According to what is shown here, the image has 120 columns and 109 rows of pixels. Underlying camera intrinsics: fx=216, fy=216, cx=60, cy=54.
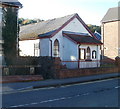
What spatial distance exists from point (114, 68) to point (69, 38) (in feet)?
19.4

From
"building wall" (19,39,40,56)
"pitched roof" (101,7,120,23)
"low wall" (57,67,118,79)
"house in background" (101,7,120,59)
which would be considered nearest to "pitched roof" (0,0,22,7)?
"building wall" (19,39,40,56)

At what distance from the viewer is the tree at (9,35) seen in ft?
60.6

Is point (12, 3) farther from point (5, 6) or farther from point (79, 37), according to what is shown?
point (79, 37)

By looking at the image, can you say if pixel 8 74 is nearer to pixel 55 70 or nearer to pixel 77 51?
pixel 55 70

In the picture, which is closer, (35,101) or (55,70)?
(35,101)

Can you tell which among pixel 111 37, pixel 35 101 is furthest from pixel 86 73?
pixel 111 37

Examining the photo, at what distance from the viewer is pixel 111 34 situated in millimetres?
39094

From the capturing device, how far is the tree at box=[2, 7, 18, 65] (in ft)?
60.6

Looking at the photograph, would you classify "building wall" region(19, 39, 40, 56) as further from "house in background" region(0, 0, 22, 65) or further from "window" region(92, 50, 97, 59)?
"window" region(92, 50, 97, 59)

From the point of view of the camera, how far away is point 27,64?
18.2 metres

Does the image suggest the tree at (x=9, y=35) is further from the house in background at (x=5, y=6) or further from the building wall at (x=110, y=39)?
the building wall at (x=110, y=39)

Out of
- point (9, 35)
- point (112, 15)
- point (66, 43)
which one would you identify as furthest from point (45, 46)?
point (112, 15)

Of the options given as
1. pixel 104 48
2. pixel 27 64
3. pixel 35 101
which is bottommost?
pixel 35 101

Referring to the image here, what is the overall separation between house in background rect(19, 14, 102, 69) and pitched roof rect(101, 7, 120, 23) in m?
14.9
